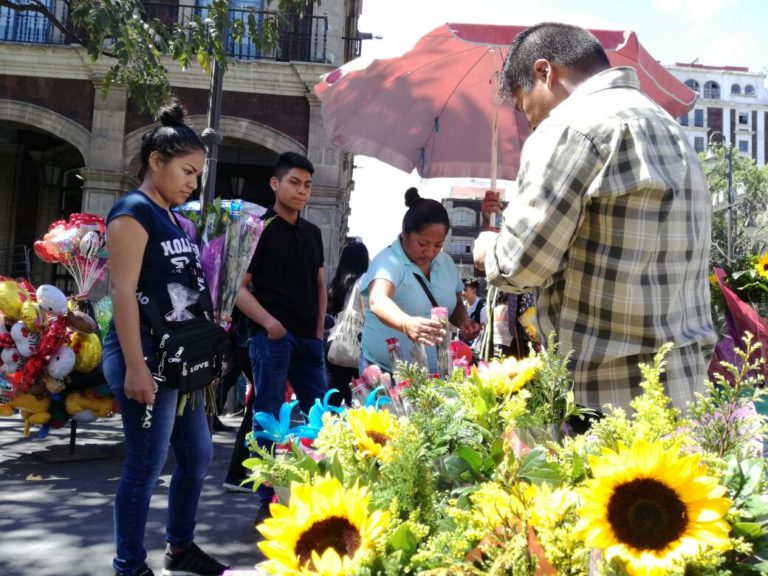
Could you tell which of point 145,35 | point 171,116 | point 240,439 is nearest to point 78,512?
point 240,439

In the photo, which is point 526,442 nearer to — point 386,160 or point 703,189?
point 703,189

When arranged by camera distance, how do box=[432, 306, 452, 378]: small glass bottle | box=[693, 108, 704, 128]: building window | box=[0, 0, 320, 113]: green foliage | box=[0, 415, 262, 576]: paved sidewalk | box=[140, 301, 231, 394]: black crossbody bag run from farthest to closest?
box=[693, 108, 704, 128]: building window, box=[0, 0, 320, 113]: green foliage, box=[0, 415, 262, 576]: paved sidewalk, box=[140, 301, 231, 394]: black crossbody bag, box=[432, 306, 452, 378]: small glass bottle

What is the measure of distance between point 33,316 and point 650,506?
549 centimetres

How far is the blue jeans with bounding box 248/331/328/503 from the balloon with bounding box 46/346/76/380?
80.5 inches

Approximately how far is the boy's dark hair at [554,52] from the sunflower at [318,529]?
1322 millimetres

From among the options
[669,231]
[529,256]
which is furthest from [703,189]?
[529,256]

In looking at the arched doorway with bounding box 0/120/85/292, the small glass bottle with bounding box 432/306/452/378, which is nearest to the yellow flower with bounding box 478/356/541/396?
the small glass bottle with bounding box 432/306/452/378

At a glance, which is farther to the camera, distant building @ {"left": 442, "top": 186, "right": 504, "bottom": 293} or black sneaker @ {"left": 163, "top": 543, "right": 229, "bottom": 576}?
distant building @ {"left": 442, "top": 186, "right": 504, "bottom": 293}

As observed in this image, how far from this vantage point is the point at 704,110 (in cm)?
8462

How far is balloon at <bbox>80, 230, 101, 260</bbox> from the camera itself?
550 centimetres

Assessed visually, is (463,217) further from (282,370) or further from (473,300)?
(282,370)

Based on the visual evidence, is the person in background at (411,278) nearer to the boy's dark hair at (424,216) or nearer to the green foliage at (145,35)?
the boy's dark hair at (424,216)

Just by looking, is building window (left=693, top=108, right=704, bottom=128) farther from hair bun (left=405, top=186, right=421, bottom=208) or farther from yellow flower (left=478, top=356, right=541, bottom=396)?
yellow flower (left=478, top=356, right=541, bottom=396)

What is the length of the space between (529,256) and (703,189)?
1.64 feet
